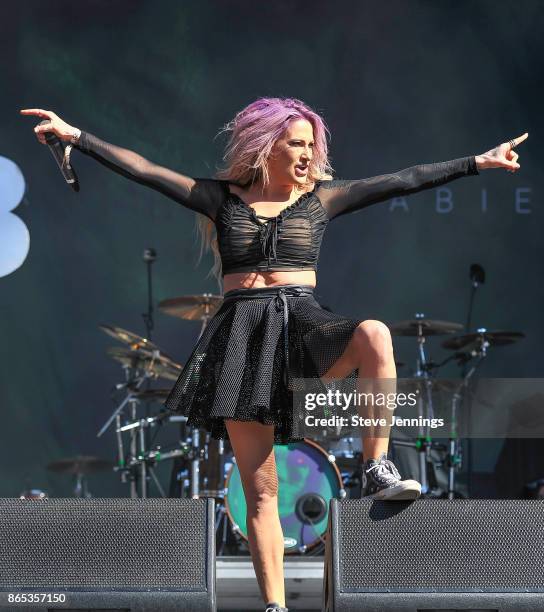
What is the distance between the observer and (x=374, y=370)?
9.52 ft

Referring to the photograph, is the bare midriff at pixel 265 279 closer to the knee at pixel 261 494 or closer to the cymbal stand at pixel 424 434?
the knee at pixel 261 494

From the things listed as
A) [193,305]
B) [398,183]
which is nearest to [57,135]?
[398,183]

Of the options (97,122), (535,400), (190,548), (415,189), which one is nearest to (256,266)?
(415,189)

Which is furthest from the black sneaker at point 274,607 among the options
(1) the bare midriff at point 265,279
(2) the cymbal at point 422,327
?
(2) the cymbal at point 422,327

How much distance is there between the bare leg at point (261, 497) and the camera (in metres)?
2.98

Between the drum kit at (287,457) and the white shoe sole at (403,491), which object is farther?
the drum kit at (287,457)

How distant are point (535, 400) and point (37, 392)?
3.71 meters

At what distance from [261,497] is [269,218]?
0.88 m

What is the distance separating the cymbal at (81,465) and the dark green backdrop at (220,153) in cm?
13

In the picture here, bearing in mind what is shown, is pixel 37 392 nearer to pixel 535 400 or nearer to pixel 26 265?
pixel 26 265

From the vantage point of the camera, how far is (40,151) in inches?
306

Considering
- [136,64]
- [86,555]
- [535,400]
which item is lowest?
[86,555]

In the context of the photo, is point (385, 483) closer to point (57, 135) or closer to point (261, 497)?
point (261, 497)

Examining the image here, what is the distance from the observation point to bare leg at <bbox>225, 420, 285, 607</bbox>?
2984 mm
